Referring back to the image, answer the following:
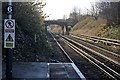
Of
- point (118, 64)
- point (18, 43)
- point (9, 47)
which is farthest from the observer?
point (18, 43)

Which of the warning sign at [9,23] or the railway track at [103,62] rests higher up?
the warning sign at [9,23]

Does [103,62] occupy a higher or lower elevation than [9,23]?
lower

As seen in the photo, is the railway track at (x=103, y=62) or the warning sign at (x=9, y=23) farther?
the railway track at (x=103, y=62)

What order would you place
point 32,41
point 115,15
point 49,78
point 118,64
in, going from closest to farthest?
point 49,78, point 118,64, point 32,41, point 115,15

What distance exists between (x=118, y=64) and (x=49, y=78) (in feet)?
20.5

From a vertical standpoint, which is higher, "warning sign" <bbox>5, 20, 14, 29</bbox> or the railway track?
"warning sign" <bbox>5, 20, 14, 29</bbox>

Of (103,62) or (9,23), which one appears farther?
(103,62)

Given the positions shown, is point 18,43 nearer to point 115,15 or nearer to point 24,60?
point 24,60

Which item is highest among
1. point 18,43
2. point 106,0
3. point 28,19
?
point 106,0

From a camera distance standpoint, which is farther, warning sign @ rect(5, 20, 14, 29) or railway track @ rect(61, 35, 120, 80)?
railway track @ rect(61, 35, 120, 80)

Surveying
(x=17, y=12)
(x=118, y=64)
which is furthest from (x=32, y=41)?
(x=118, y=64)

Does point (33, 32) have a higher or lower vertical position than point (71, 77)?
higher

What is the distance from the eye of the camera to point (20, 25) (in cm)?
2080

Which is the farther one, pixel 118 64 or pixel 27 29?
pixel 27 29
